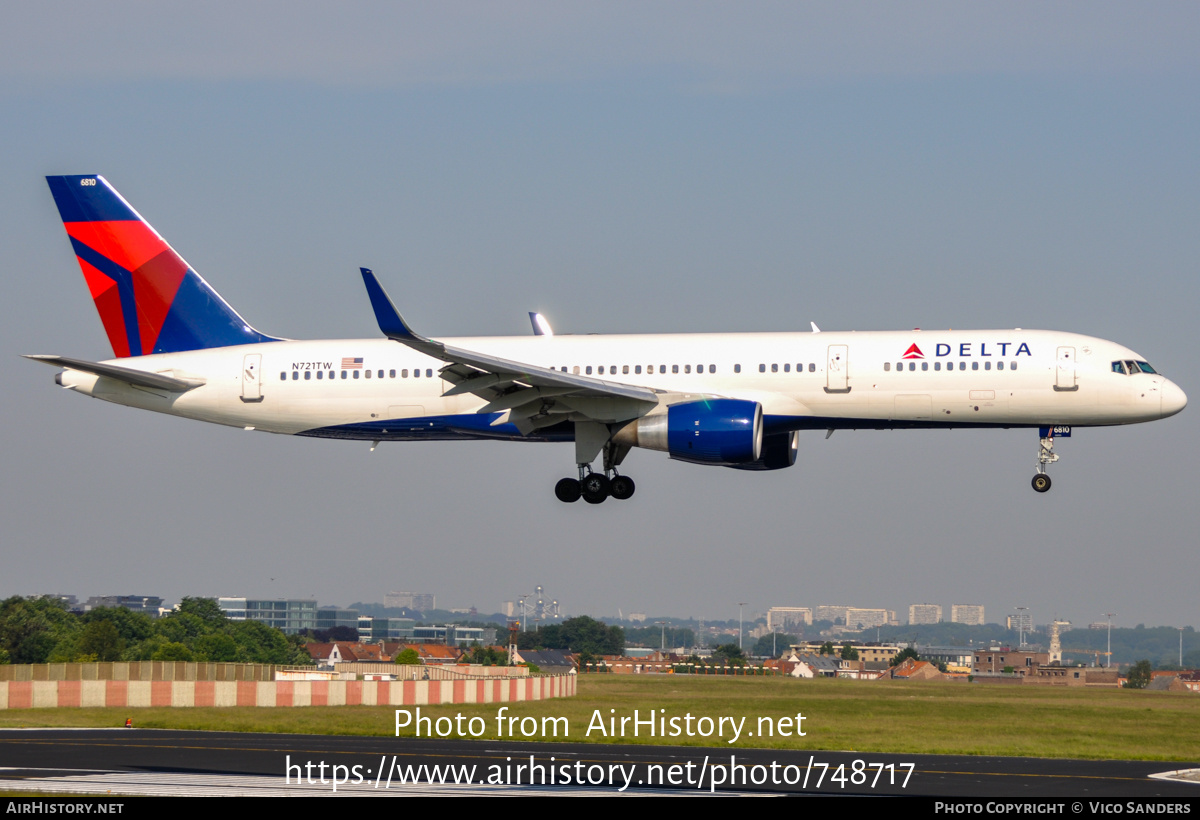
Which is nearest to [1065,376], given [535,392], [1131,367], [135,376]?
[1131,367]

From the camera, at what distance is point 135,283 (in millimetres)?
50531

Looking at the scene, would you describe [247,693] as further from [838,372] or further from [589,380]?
[838,372]

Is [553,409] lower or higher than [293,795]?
higher

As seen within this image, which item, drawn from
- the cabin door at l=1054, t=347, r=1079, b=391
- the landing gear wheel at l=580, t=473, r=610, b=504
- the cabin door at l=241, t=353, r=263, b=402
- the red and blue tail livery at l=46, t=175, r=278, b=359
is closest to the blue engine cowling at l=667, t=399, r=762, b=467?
→ the landing gear wheel at l=580, t=473, r=610, b=504

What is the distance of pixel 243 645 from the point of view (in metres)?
143

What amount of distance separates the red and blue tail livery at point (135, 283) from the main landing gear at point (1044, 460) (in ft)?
85.9

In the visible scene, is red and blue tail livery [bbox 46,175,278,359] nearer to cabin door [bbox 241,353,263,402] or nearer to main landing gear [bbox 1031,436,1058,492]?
cabin door [bbox 241,353,263,402]

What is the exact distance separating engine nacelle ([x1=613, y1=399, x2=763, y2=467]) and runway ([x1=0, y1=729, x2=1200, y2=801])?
8606 millimetres

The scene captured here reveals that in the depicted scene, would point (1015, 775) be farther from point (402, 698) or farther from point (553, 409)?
point (402, 698)

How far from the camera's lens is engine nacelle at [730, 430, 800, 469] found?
46.4m

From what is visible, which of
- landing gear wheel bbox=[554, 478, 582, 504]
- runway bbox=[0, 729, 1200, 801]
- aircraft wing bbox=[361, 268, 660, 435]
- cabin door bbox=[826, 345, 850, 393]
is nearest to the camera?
runway bbox=[0, 729, 1200, 801]
